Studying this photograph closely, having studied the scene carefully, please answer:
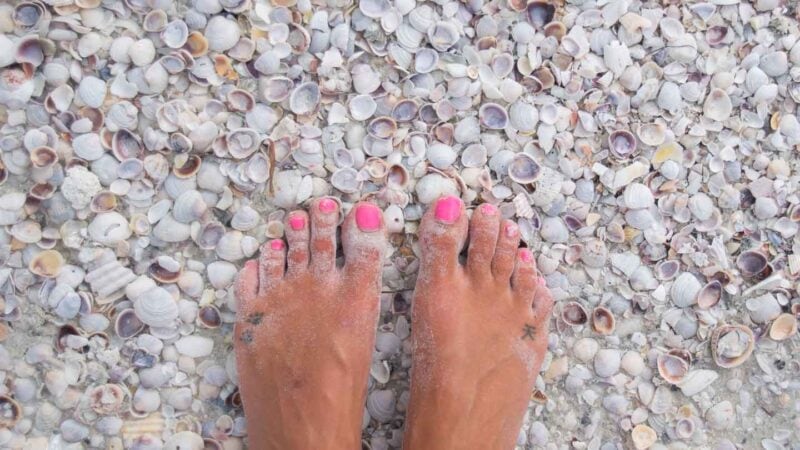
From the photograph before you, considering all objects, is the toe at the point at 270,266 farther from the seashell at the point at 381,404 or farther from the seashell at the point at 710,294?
the seashell at the point at 710,294

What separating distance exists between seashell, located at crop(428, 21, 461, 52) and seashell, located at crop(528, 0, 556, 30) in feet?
0.51

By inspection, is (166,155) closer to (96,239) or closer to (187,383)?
(96,239)

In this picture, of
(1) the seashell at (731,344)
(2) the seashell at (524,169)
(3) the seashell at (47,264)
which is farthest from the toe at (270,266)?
(1) the seashell at (731,344)

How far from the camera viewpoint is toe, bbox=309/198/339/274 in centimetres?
135

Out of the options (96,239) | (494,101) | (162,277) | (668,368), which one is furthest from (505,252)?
(96,239)

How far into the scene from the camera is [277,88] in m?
1.35

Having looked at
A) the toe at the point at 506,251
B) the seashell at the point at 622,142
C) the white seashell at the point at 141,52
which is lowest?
the toe at the point at 506,251

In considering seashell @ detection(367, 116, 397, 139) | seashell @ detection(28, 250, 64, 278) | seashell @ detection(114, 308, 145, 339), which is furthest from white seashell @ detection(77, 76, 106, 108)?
Result: seashell @ detection(367, 116, 397, 139)

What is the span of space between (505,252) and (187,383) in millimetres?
687

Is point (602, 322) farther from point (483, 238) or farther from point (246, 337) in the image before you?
point (246, 337)

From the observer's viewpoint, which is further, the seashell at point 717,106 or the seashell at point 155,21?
the seashell at point 717,106

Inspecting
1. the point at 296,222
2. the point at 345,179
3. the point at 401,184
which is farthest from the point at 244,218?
the point at 401,184

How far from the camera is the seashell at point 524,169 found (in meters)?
1.39

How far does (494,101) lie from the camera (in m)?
1.39
